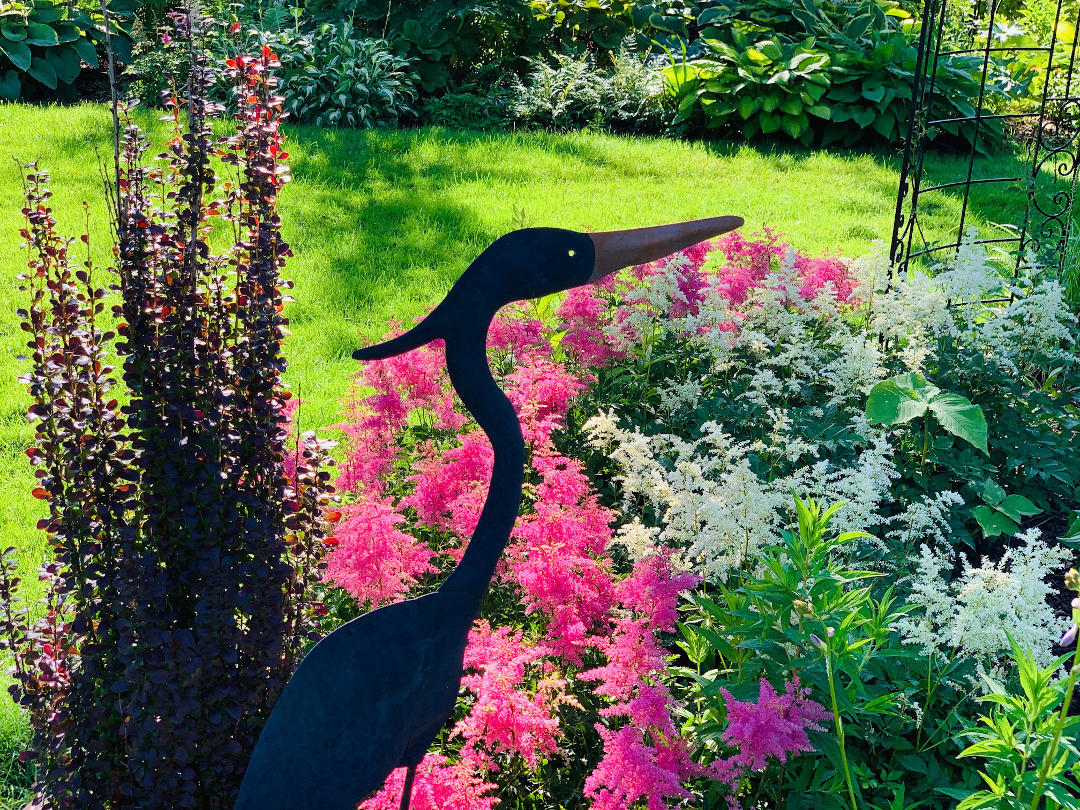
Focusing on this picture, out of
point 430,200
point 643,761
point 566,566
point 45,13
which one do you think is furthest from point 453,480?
point 45,13

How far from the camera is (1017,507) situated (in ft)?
10.4

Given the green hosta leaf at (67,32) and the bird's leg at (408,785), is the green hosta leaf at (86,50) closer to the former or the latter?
the green hosta leaf at (67,32)

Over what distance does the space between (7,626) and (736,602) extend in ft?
5.43

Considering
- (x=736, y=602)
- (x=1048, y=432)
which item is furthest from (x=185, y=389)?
(x=1048, y=432)

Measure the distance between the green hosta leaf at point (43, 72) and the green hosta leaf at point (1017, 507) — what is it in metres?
8.03

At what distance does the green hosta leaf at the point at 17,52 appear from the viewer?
8078mm

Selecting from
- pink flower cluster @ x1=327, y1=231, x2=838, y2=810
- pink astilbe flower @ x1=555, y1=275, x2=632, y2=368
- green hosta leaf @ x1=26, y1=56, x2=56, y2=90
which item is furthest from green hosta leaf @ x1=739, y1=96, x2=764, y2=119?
green hosta leaf @ x1=26, y1=56, x2=56, y2=90

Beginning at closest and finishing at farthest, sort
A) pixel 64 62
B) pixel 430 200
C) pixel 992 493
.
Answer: pixel 992 493 < pixel 430 200 < pixel 64 62

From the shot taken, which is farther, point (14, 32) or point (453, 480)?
point (14, 32)

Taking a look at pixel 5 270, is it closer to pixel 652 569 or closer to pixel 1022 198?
pixel 652 569

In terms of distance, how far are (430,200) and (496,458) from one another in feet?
16.7

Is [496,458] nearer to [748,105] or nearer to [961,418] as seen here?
[961,418]

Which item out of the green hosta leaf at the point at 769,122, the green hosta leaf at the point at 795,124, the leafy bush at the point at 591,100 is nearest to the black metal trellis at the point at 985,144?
→ the green hosta leaf at the point at 795,124

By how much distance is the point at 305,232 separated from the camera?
6.01 meters
